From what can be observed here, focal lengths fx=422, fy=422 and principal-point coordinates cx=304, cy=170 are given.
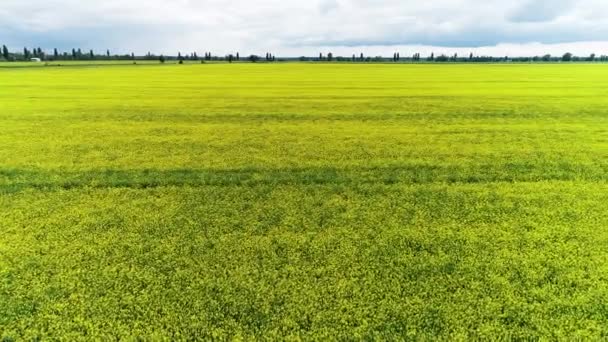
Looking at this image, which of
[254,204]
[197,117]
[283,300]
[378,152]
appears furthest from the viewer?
[197,117]

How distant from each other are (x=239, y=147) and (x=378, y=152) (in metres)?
4.52

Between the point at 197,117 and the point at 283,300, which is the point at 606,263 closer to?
Result: the point at 283,300

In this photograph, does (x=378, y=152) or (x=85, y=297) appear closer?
(x=85, y=297)

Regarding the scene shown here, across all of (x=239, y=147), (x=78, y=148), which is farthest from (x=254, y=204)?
(x=78, y=148)

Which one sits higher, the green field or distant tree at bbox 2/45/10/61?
distant tree at bbox 2/45/10/61

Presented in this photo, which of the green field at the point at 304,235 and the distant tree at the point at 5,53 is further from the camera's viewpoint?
the distant tree at the point at 5,53

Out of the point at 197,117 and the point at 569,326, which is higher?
the point at 197,117

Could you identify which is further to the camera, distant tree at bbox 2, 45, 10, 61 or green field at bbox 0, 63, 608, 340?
distant tree at bbox 2, 45, 10, 61

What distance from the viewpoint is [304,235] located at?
7.26 m

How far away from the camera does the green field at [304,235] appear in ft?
16.4

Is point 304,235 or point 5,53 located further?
point 5,53

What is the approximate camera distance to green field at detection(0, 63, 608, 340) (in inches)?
197

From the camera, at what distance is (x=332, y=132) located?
16.5 meters

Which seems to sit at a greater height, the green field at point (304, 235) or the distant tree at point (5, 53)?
the distant tree at point (5, 53)
